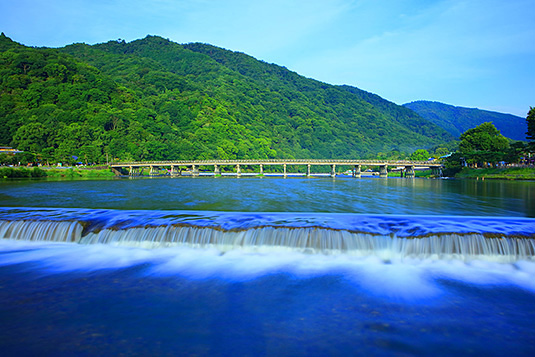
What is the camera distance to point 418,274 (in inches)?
401

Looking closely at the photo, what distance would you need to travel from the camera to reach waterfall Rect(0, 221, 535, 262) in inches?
459

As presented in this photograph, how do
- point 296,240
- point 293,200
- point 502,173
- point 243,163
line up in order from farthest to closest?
point 243,163, point 502,173, point 293,200, point 296,240

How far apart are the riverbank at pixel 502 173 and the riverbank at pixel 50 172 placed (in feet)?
261

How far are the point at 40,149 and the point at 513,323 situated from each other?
11589cm

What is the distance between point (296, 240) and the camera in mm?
12656

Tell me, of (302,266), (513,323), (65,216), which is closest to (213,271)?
(302,266)

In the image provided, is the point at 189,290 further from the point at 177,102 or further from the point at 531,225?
the point at 177,102

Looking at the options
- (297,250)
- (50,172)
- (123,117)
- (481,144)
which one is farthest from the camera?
(123,117)

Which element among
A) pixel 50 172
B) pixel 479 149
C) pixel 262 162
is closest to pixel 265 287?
pixel 50 172

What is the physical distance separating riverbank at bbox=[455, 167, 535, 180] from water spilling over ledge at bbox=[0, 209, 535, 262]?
54532mm

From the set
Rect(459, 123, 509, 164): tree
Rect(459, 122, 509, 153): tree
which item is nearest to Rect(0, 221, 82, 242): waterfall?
Rect(459, 123, 509, 164): tree

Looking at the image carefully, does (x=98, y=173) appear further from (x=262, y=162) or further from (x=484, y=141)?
(x=484, y=141)

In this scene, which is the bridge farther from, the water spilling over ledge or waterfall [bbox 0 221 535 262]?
waterfall [bbox 0 221 535 262]

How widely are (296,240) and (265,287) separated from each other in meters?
3.47
